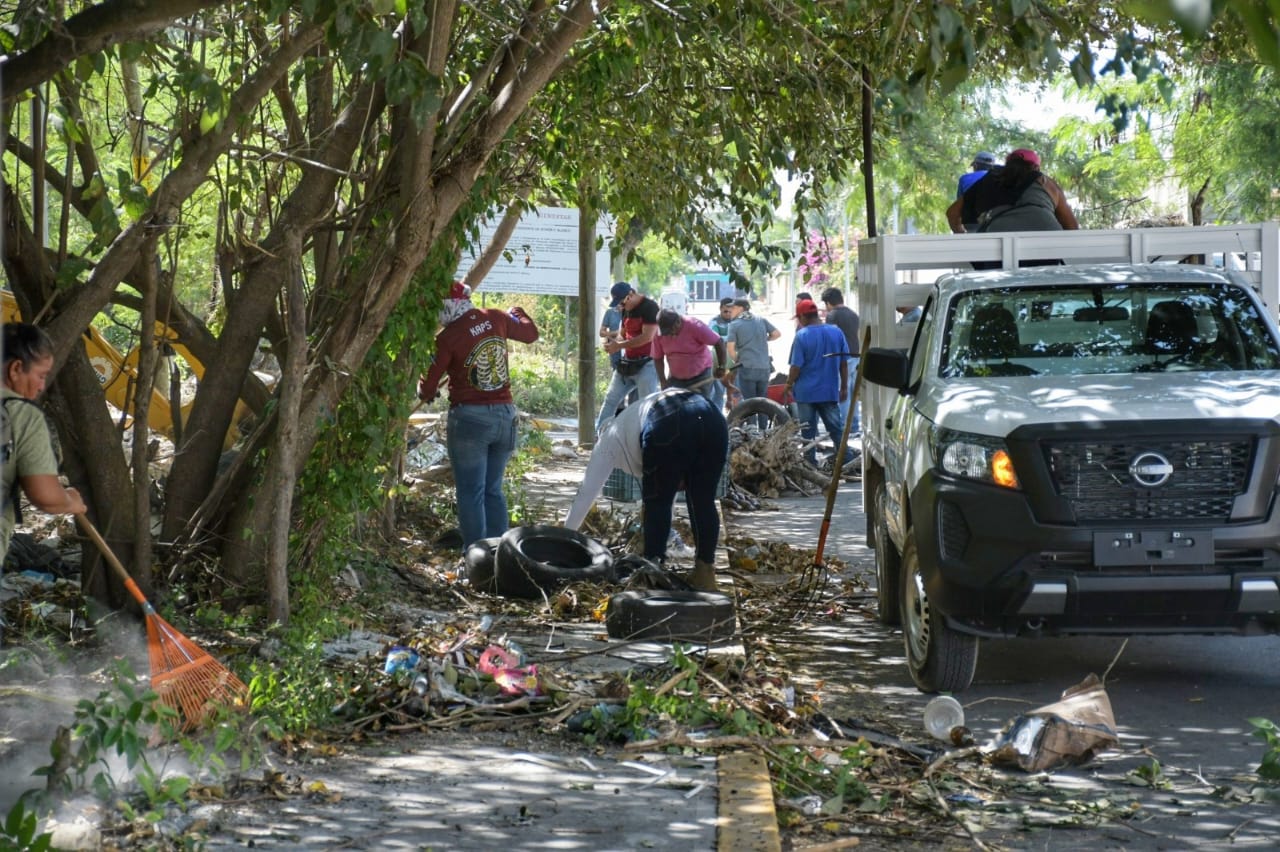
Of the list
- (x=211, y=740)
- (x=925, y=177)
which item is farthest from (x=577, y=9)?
(x=925, y=177)

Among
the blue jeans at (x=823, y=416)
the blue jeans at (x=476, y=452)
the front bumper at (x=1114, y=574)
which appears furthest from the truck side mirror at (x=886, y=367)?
the blue jeans at (x=823, y=416)

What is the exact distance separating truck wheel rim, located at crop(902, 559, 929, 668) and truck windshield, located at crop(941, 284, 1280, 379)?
115cm

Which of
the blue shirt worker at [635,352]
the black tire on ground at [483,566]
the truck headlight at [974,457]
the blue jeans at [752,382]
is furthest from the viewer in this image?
the blue jeans at [752,382]


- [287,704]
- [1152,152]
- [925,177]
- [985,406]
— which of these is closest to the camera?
[287,704]

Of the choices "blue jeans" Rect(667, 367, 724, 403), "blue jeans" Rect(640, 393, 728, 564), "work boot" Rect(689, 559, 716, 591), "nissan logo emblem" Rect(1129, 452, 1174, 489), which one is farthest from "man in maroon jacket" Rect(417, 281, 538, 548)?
"blue jeans" Rect(667, 367, 724, 403)

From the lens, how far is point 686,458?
9.62m

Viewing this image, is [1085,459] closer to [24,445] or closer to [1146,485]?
[1146,485]

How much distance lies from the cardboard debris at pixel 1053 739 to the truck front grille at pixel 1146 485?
38.1 inches

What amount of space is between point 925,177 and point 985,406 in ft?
64.6

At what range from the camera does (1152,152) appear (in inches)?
878

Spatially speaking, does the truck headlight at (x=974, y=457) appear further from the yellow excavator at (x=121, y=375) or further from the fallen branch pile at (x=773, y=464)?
the fallen branch pile at (x=773, y=464)

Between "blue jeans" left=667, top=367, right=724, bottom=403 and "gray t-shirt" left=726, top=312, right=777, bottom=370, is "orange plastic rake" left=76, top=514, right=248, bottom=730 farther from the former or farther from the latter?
"gray t-shirt" left=726, top=312, right=777, bottom=370

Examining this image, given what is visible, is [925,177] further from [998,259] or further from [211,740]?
[211,740]

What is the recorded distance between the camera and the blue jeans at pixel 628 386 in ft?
52.5
